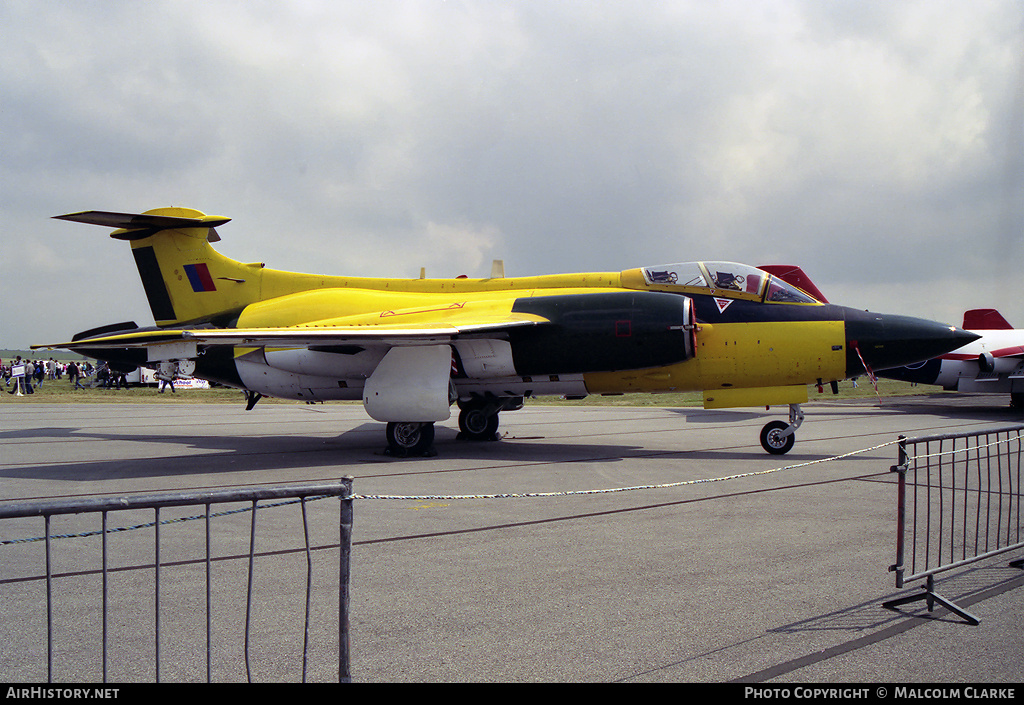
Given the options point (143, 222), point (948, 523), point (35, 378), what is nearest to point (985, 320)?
point (948, 523)

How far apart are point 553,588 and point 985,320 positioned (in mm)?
30379

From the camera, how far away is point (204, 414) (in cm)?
2353

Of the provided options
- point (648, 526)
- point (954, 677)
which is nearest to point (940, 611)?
point (954, 677)

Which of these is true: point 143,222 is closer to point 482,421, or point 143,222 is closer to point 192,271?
point 192,271

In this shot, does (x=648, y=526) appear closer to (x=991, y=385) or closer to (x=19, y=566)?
(x=19, y=566)

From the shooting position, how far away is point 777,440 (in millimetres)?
11820

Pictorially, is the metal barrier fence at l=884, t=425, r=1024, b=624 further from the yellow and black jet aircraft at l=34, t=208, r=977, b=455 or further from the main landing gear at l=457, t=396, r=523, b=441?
the main landing gear at l=457, t=396, r=523, b=441

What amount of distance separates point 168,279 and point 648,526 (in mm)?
12650

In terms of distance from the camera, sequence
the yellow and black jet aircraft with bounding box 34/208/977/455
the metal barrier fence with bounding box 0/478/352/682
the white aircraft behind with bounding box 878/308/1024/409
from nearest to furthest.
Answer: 1. the metal barrier fence with bounding box 0/478/352/682
2. the yellow and black jet aircraft with bounding box 34/208/977/455
3. the white aircraft behind with bounding box 878/308/1024/409

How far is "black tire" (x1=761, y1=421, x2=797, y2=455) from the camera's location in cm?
1178

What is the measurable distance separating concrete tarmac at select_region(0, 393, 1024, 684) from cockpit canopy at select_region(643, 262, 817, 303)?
10.3 feet

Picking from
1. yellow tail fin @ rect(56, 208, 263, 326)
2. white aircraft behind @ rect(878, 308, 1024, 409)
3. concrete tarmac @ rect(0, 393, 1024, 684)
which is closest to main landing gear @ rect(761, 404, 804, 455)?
concrete tarmac @ rect(0, 393, 1024, 684)

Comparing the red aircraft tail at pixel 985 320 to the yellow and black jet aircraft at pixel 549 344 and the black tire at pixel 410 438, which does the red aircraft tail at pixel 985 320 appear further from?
the black tire at pixel 410 438

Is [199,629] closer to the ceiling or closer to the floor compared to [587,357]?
closer to the floor
